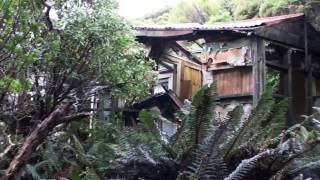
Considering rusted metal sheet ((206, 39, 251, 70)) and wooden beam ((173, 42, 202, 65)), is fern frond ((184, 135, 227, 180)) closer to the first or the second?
rusted metal sheet ((206, 39, 251, 70))

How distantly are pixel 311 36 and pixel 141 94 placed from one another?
14.0 ft

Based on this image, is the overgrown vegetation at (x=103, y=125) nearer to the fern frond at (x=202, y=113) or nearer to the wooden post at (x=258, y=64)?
the fern frond at (x=202, y=113)

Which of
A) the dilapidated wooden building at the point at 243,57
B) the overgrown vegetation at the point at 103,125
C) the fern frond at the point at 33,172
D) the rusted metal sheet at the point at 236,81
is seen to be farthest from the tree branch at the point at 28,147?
the rusted metal sheet at the point at 236,81

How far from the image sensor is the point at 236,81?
10.4 m

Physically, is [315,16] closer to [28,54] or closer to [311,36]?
[311,36]

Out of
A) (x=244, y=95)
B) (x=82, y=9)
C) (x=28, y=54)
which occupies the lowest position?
(x=244, y=95)

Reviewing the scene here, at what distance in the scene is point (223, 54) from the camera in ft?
33.9

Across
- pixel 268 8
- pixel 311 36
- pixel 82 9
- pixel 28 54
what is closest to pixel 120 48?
pixel 82 9

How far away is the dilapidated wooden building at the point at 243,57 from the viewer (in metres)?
9.20

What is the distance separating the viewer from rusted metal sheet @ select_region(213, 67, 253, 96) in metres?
10.2

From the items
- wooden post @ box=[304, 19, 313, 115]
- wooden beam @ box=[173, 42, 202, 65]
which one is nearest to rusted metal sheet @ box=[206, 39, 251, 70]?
wooden beam @ box=[173, 42, 202, 65]

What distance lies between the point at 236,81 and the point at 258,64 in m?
1.47

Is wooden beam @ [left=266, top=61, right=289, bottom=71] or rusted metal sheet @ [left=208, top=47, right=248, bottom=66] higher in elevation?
rusted metal sheet @ [left=208, top=47, right=248, bottom=66]

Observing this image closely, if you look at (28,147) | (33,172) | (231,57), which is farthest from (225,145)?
(231,57)
